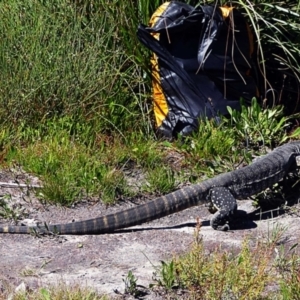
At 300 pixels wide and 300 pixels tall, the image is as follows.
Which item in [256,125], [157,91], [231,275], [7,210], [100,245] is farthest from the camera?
[157,91]

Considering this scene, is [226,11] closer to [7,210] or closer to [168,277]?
[7,210]

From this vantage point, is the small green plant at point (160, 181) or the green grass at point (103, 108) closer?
the small green plant at point (160, 181)

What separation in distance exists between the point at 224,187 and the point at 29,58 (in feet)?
8.01

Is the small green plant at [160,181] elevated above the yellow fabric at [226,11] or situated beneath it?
situated beneath

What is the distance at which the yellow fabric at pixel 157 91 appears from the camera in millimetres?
8633

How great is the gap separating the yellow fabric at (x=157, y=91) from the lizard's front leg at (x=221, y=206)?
5.76 feet

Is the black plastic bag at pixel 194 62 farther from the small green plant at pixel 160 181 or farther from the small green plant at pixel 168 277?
the small green plant at pixel 168 277

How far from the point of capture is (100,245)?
643 centimetres

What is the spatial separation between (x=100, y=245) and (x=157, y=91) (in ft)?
8.92

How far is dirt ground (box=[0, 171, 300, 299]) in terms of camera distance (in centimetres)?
573

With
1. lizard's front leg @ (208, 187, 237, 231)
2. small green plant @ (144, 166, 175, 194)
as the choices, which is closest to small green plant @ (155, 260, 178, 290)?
lizard's front leg @ (208, 187, 237, 231)

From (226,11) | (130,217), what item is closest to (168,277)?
(130,217)

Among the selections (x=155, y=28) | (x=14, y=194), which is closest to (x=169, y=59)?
(x=155, y=28)

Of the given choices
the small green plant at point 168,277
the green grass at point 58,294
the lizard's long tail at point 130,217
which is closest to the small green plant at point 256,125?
the lizard's long tail at point 130,217
